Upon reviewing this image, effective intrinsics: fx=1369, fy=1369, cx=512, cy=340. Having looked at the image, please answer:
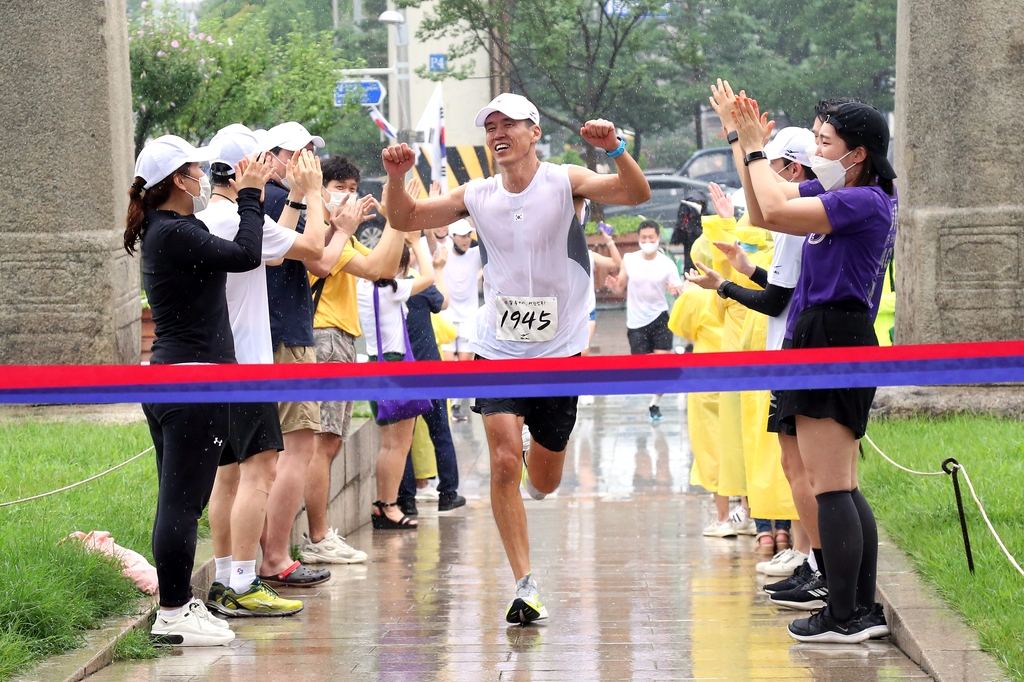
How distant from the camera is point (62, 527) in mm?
5957

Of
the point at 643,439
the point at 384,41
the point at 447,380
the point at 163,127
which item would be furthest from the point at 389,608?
the point at 384,41

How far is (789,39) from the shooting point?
1120 inches

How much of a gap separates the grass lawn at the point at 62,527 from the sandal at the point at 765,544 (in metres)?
3.10

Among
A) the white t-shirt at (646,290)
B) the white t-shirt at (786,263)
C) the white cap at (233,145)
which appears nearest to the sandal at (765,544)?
the white t-shirt at (786,263)

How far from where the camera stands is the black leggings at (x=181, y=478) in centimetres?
517

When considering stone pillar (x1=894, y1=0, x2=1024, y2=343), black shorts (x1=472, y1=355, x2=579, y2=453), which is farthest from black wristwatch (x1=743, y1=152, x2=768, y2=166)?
stone pillar (x1=894, y1=0, x2=1024, y2=343)

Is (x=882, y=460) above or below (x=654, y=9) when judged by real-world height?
below

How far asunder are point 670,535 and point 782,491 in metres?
1.29

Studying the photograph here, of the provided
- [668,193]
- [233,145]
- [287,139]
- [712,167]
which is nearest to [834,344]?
[233,145]

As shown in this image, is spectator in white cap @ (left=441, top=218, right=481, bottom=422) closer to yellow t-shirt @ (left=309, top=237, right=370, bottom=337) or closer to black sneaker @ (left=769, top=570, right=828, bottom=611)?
yellow t-shirt @ (left=309, top=237, right=370, bottom=337)

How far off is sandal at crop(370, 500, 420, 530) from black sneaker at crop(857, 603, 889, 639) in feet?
12.0

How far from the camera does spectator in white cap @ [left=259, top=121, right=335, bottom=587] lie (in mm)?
6426

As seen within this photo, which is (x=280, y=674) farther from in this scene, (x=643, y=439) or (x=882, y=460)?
(x=643, y=439)

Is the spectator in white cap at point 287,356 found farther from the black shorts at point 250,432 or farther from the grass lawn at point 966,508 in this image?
the grass lawn at point 966,508
